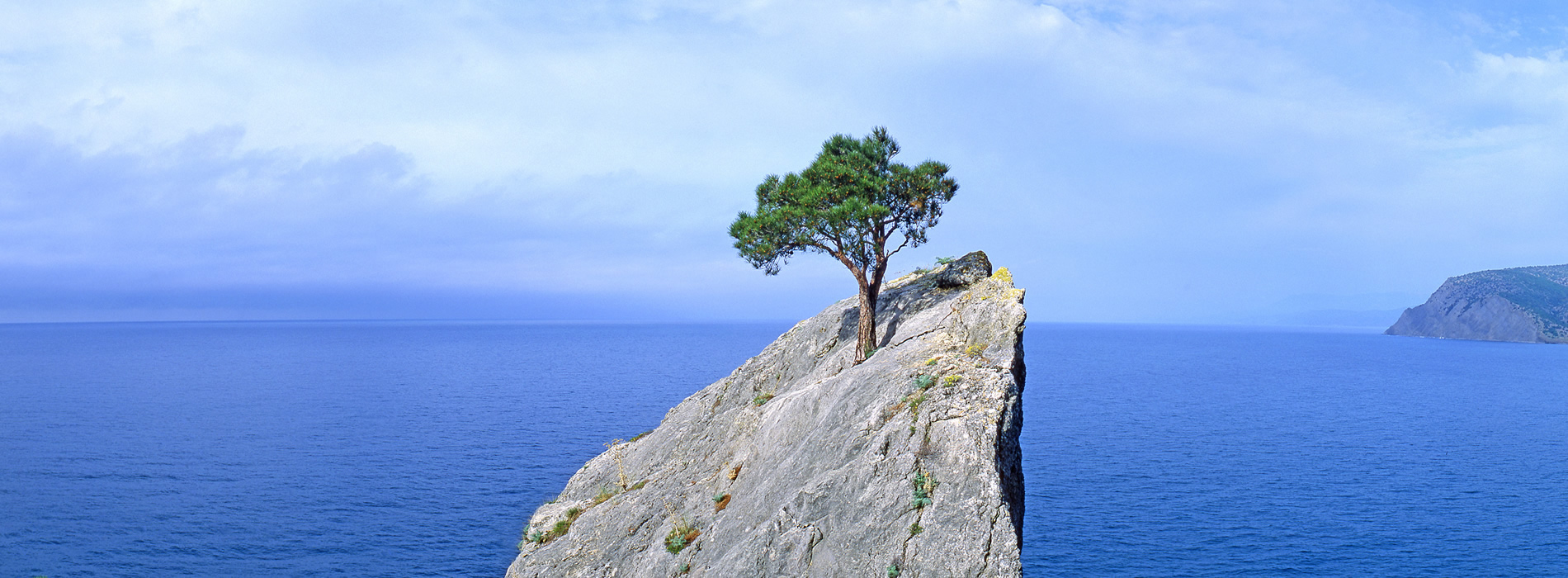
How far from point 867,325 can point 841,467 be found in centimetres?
1316

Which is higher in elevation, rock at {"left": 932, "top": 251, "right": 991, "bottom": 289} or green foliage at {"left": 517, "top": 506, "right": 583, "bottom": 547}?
rock at {"left": 932, "top": 251, "right": 991, "bottom": 289}

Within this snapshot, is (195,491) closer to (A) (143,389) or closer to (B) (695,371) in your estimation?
(A) (143,389)

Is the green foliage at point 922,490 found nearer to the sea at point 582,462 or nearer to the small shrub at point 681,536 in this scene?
the small shrub at point 681,536

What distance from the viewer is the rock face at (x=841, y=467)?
22.1m

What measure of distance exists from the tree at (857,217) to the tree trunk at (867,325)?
0.04m

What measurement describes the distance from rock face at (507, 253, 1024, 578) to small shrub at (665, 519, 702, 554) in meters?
0.10

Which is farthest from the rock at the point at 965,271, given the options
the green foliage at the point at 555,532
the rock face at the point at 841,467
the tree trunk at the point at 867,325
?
the green foliage at the point at 555,532

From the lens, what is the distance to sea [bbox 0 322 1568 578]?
150 feet

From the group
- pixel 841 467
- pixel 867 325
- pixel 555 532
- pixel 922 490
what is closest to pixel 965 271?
pixel 867 325

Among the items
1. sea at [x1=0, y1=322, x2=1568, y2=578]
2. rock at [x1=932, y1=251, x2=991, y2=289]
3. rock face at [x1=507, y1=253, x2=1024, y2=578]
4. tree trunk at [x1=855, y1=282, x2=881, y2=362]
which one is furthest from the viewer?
sea at [x1=0, y1=322, x2=1568, y2=578]

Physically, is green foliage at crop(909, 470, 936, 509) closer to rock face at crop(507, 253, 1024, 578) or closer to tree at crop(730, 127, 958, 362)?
rock face at crop(507, 253, 1024, 578)

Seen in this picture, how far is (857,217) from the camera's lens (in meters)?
35.8

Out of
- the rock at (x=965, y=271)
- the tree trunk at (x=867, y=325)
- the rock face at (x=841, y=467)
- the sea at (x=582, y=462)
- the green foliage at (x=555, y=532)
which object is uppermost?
the rock at (x=965, y=271)

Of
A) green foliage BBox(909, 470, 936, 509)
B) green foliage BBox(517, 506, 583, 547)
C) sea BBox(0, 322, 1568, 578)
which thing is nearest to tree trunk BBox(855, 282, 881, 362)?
green foliage BBox(909, 470, 936, 509)
